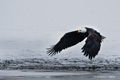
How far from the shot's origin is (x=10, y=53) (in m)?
9.79

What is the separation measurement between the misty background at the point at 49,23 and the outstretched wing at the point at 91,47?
209 cm

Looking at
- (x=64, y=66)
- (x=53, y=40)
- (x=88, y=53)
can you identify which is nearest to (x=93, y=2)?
(x=53, y=40)

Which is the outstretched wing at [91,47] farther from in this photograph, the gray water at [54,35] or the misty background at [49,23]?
the misty background at [49,23]

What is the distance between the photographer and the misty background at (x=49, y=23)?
33.0 feet

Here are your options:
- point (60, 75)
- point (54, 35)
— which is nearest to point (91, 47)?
point (60, 75)

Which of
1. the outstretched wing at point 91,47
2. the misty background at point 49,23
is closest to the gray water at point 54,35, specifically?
the misty background at point 49,23

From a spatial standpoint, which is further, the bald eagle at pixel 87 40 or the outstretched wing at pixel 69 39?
the outstretched wing at pixel 69 39

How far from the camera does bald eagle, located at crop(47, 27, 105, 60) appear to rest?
726 centimetres

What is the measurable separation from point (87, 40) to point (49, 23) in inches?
263

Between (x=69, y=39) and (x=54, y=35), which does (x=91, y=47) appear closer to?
(x=69, y=39)

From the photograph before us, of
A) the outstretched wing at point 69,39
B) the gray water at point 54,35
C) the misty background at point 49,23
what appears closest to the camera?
the outstretched wing at point 69,39

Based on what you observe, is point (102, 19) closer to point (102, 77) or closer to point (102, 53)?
point (102, 53)

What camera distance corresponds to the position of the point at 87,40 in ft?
24.0

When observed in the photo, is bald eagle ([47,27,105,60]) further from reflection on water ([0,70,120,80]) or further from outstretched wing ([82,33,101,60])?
reflection on water ([0,70,120,80])
